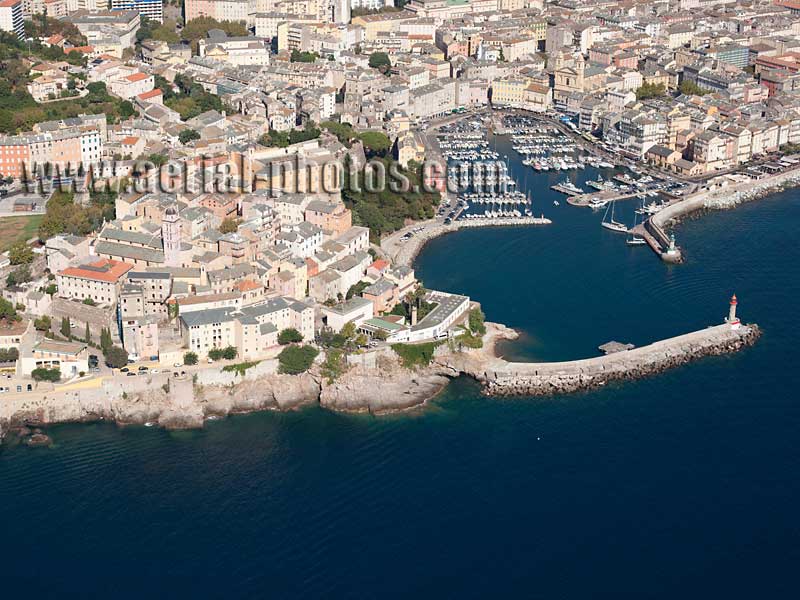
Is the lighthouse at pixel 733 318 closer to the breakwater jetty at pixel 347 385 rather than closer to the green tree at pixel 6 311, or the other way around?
the breakwater jetty at pixel 347 385

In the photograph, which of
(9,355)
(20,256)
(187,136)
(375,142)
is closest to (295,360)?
(9,355)

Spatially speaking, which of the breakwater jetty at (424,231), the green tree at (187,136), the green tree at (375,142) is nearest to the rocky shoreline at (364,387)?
the breakwater jetty at (424,231)

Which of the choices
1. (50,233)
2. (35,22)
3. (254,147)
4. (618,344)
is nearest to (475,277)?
(618,344)

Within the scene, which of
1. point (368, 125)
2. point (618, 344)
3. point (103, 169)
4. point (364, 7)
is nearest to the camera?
point (618, 344)

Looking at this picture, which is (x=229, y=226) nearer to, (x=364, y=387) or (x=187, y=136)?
(x=364, y=387)

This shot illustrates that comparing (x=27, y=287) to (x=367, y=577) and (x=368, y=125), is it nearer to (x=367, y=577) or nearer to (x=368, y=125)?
(x=367, y=577)
